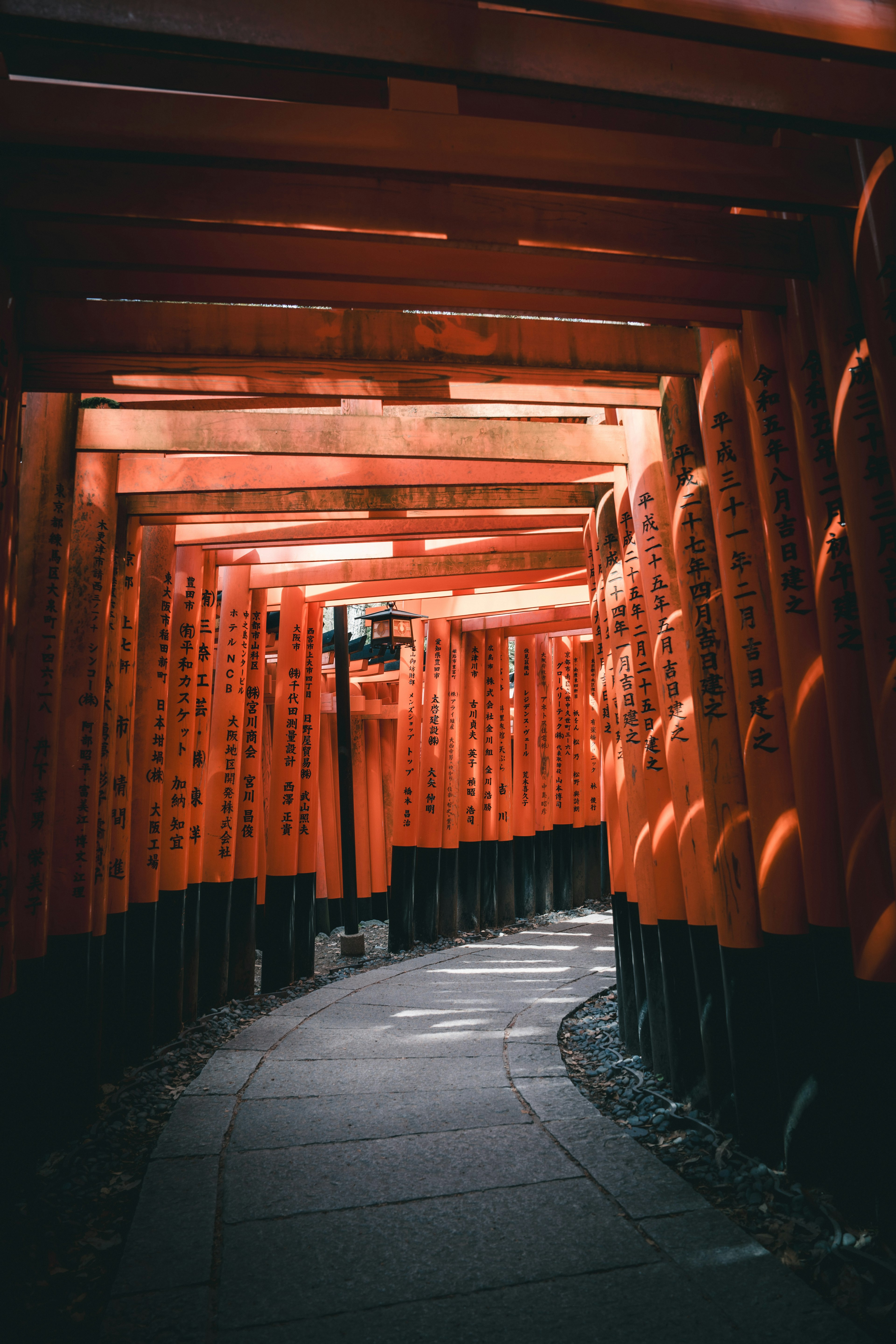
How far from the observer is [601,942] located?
9.30m

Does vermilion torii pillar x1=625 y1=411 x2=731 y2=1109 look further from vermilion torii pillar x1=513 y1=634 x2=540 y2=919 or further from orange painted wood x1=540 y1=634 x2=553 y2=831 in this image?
orange painted wood x1=540 y1=634 x2=553 y2=831

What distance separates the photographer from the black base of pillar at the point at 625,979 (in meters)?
5.17

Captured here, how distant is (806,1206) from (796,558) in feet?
8.05

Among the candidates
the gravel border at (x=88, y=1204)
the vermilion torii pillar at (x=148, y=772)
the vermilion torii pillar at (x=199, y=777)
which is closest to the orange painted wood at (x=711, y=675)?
the gravel border at (x=88, y=1204)

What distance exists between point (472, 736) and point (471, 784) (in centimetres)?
63

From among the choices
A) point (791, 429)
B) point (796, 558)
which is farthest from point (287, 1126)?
point (791, 429)

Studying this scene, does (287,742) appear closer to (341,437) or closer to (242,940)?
(242,940)

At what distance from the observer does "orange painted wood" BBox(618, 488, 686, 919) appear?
14.2 ft

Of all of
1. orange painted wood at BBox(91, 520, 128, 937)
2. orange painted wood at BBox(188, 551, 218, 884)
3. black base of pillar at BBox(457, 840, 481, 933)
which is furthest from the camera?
black base of pillar at BBox(457, 840, 481, 933)

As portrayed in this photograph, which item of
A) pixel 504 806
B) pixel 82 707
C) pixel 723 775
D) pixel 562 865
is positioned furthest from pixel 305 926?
pixel 723 775

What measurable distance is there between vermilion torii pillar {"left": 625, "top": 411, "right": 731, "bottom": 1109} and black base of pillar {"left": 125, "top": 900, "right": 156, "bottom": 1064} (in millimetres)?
3565

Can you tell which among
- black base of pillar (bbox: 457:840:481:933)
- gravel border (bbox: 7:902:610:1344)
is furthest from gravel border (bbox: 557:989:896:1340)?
black base of pillar (bbox: 457:840:481:933)

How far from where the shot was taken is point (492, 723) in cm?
1084

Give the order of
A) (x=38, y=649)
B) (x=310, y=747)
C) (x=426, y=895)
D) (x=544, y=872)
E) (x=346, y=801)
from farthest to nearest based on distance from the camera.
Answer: (x=544, y=872) < (x=426, y=895) < (x=346, y=801) < (x=310, y=747) < (x=38, y=649)
